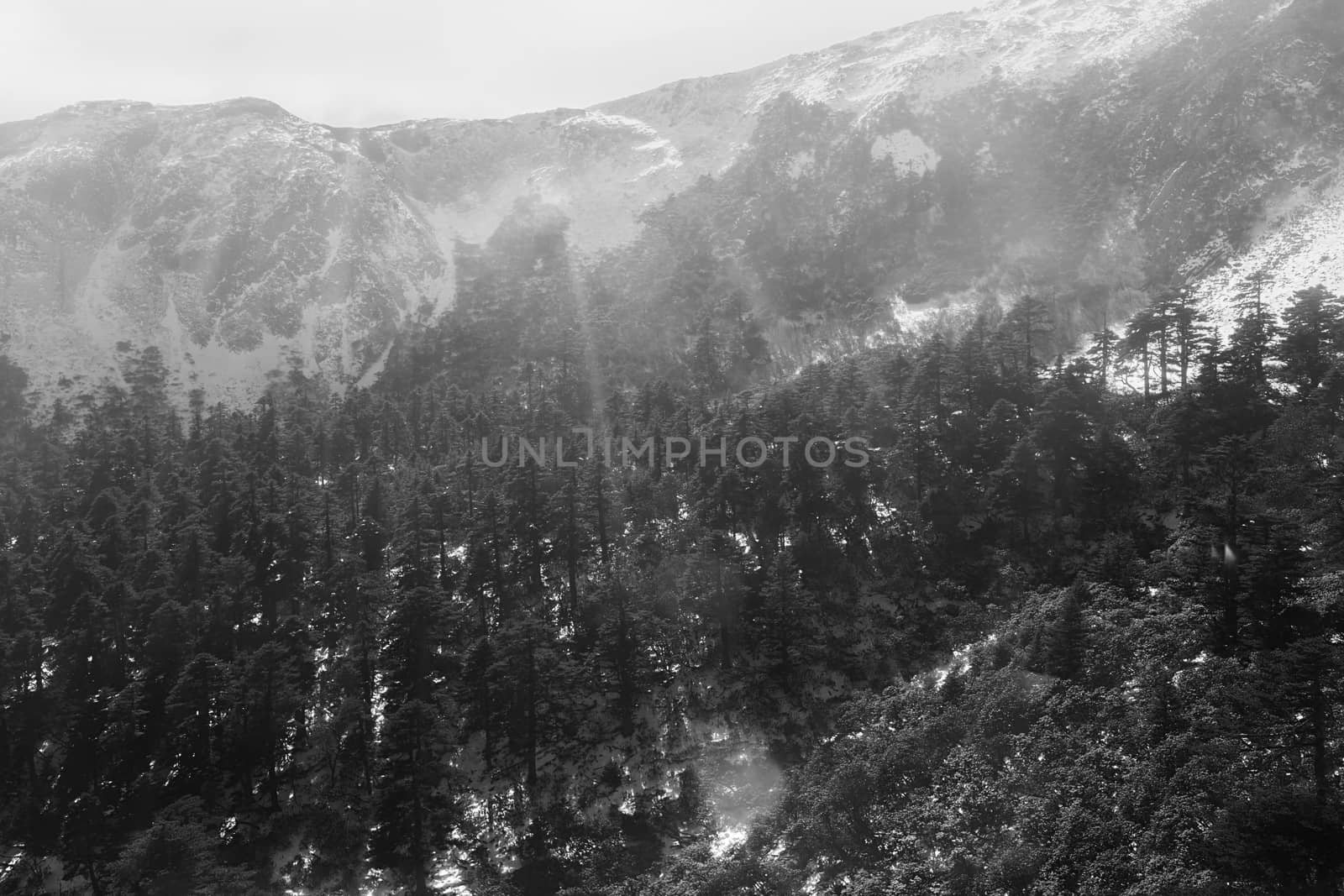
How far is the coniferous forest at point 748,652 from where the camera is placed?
2492 centimetres

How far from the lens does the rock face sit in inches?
3506

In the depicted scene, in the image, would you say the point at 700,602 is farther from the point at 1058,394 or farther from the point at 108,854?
the point at 108,854

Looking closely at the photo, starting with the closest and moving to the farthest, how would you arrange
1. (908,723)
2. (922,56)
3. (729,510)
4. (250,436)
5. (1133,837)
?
(1133,837) → (908,723) → (729,510) → (250,436) → (922,56)

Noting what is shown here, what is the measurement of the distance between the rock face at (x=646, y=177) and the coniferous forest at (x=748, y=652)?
128ft

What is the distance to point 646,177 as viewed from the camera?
455 ft

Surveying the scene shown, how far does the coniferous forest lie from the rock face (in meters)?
39.1

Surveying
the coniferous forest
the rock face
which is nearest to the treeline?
the coniferous forest

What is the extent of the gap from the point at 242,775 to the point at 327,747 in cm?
359

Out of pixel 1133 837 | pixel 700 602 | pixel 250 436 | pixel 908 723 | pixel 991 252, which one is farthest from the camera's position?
pixel 991 252

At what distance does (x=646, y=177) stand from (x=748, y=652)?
112 m

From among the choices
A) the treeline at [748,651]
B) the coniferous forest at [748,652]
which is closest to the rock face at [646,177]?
the coniferous forest at [748,652]

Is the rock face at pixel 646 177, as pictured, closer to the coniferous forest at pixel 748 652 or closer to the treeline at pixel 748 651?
the coniferous forest at pixel 748 652

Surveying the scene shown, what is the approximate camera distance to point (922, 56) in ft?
439

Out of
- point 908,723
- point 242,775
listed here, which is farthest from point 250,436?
point 908,723
